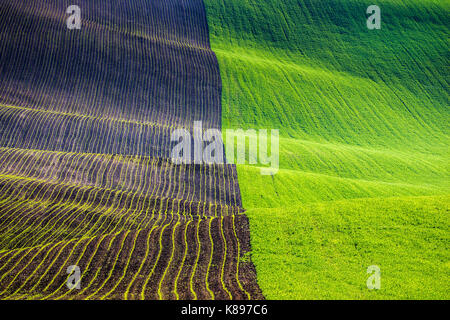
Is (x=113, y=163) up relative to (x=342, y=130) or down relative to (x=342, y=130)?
down

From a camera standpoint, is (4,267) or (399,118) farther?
(399,118)

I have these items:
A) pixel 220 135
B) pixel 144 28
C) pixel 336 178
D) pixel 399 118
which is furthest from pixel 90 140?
pixel 399 118

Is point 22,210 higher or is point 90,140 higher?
point 90,140

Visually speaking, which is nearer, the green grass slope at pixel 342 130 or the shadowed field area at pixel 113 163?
the shadowed field area at pixel 113 163

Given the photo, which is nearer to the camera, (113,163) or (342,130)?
(113,163)

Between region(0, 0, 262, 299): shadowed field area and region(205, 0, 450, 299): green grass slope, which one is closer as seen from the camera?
region(0, 0, 262, 299): shadowed field area

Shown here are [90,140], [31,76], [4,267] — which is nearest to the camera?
[4,267]
